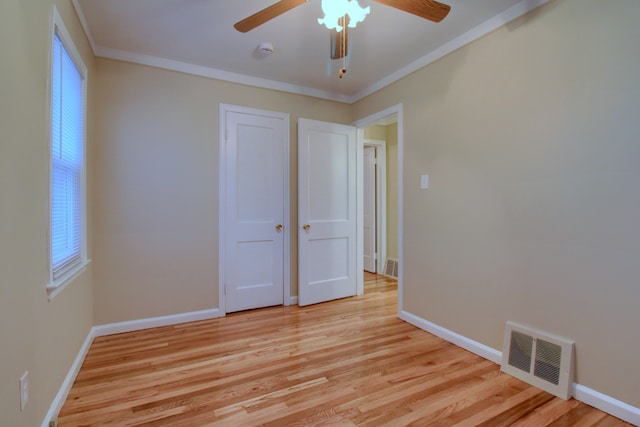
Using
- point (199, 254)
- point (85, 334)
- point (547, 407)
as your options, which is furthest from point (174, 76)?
point (547, 407)

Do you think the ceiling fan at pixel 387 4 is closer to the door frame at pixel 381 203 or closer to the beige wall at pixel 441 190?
the beige wall at pixel 441 190

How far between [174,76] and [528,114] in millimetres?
2952

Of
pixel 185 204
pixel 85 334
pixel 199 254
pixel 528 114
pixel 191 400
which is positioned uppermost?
pixel 528 114

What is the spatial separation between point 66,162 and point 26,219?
0.85 m

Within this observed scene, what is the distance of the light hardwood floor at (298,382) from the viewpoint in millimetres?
1662

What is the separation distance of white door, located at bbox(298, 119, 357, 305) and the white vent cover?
191cm

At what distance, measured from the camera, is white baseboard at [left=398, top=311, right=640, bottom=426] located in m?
1.63

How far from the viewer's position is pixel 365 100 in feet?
12.0

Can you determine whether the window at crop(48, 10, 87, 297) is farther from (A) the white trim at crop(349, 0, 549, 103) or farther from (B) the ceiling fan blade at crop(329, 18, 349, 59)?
(A) the white trim at crop(349, 0, 549, 103)

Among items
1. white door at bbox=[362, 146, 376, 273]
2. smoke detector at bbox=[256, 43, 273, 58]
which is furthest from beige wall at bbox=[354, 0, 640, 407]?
white door at bbox=[362, 146, 376, 273]

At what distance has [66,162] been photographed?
2.01 metres

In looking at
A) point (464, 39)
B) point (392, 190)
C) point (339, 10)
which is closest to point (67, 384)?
point (339, 10)

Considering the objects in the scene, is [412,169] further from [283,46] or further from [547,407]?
[547,407]

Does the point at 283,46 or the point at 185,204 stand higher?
the point at 283,46
